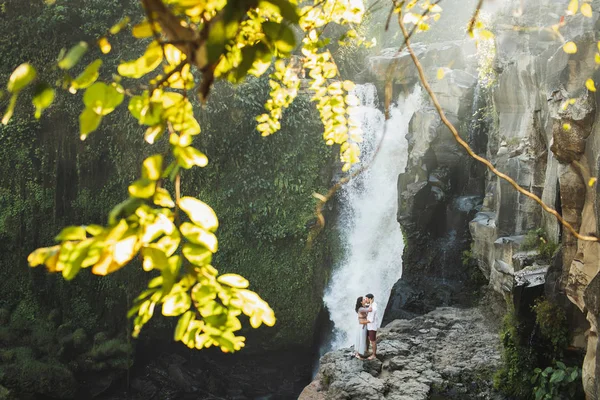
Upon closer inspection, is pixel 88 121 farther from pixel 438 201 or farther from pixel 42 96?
pixel 438 201

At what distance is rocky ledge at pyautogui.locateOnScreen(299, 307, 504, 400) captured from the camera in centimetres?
730

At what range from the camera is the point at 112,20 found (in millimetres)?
13602

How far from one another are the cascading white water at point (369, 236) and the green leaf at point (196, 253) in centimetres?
1169

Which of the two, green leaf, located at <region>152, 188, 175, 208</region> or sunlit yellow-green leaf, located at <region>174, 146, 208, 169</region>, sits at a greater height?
sunlit yellow-green leaf, located at <region>174, 146, 208, 169</region>

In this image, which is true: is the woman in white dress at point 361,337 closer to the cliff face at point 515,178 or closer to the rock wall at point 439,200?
the cliff face at point 515,178

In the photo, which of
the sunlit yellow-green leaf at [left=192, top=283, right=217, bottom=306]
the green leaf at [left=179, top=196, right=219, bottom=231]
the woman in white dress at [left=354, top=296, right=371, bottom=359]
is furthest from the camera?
the woman in white dress at [left=354, top=296, right=371, bottom=359]

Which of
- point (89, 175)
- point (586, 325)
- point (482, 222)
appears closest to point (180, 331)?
point (586, 325)

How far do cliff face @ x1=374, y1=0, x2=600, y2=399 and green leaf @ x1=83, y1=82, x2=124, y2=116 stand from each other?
167 cm

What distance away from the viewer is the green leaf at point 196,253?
1236 mm

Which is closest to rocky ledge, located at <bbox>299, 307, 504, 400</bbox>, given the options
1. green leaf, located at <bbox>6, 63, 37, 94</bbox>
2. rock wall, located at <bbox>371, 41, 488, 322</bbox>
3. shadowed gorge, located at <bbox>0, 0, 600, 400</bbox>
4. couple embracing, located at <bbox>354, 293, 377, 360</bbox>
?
shadowed gorge, located at <bbox>0, 0, 600, 400</bbox>

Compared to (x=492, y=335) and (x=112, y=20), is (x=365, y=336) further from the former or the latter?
(x=112, y=20)

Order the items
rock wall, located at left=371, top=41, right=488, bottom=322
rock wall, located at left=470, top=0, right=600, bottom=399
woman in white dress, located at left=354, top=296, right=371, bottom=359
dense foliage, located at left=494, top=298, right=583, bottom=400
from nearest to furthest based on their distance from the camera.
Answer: rock wall, located at left=470, top=0, right=600, bottom=399, dense foliage, located at left=494, top=298, right=583, bottom=400, woman in white dress, located at left=354, top=296, right=371, bottom=359, rock wall, located at left=371, top=41, right=488, bottom=322

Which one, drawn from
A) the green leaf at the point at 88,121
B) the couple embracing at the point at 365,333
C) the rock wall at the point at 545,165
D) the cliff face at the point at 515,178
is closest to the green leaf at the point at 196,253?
the green leaf at the point at 88,121

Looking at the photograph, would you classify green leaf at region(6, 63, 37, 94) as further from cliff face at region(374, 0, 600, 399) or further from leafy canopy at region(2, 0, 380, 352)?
cliff face at region(374, 0, 600, 399)
